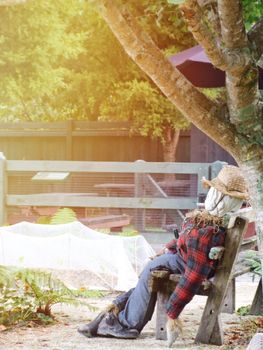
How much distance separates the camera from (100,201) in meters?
12.6

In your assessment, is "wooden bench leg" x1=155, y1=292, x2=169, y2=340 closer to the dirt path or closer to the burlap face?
the dirt path

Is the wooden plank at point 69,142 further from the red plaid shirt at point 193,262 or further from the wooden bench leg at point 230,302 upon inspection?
the red plaid shirt at point 193,262

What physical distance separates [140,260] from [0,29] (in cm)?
946

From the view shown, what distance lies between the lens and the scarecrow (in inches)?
220

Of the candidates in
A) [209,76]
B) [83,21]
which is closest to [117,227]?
[209,76]

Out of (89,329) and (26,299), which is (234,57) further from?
(26,299)

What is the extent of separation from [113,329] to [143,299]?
1.07 ft

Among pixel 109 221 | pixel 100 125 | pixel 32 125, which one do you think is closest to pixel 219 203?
pixel 109 221

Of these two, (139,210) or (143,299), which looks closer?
(143,299)

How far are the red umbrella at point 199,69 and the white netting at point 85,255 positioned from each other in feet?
7.13

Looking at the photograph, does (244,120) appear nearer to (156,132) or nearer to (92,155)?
(156,132)

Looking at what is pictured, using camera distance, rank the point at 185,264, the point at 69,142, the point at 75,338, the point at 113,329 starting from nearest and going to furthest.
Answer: the point at 185,264, the point at 75,338, the point at 113,329, the point at 69,142

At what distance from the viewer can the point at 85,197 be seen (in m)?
12.6

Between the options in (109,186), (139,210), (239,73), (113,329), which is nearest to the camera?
(239,73)
